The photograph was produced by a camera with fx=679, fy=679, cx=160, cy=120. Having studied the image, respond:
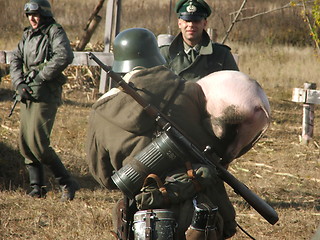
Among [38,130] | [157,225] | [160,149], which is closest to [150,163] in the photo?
[160,149]

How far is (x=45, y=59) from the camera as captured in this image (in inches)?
291

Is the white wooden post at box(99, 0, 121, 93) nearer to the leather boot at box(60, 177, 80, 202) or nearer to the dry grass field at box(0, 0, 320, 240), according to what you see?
the dry grass field at box(0, 0, 320, 240)

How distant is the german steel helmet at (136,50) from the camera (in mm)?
3990

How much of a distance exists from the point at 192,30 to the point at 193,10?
17cm

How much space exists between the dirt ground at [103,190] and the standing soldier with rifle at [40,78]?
511 mm

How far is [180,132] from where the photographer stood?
379cm

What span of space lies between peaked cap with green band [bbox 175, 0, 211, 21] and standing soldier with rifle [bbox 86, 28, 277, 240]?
1.83 m

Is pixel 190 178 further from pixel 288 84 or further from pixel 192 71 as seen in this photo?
pixel 288 84

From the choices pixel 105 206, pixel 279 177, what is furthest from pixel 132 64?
pixel 279 177

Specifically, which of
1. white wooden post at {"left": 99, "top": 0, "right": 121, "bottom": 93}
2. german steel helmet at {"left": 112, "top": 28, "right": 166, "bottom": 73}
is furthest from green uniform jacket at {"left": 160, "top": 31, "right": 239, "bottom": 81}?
white wooden post at {"left": 99, "top": 0, "right": 121, "bottom": 93}

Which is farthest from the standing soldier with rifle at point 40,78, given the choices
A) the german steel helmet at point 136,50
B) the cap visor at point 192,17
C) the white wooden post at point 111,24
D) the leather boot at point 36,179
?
the white wooden post at point 111,24

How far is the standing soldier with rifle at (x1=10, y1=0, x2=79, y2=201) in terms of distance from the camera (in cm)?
726

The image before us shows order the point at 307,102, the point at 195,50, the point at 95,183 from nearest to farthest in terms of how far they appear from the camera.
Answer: the point at 195,50 → the point at 95,183 → the point at 307,102

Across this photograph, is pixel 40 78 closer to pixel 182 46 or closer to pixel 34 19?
pixel 34 19
